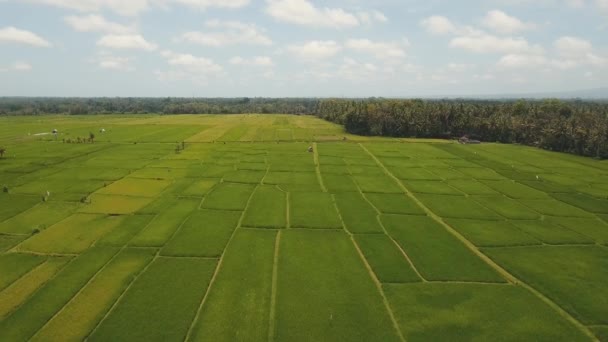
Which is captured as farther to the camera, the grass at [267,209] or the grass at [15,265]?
the grass at [267,209]

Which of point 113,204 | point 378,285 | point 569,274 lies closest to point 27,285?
point 113,204

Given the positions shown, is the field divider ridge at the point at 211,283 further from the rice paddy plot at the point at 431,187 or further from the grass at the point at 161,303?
the rice paddy plot at the point at 431,187

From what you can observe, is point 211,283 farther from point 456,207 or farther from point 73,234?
point 456,207

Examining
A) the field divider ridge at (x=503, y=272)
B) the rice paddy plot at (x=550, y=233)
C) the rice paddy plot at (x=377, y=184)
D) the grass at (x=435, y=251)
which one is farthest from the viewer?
the rice paddy plot at (x=377, y=184)

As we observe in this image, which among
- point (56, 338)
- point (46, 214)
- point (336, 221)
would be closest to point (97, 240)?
point (46, 214)

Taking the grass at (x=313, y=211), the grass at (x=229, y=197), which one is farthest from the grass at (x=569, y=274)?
the grass at (x=229, y=197)

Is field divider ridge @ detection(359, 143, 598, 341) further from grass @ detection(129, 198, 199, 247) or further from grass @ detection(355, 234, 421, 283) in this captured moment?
grass @ detection(129, 198, 199, 247)
